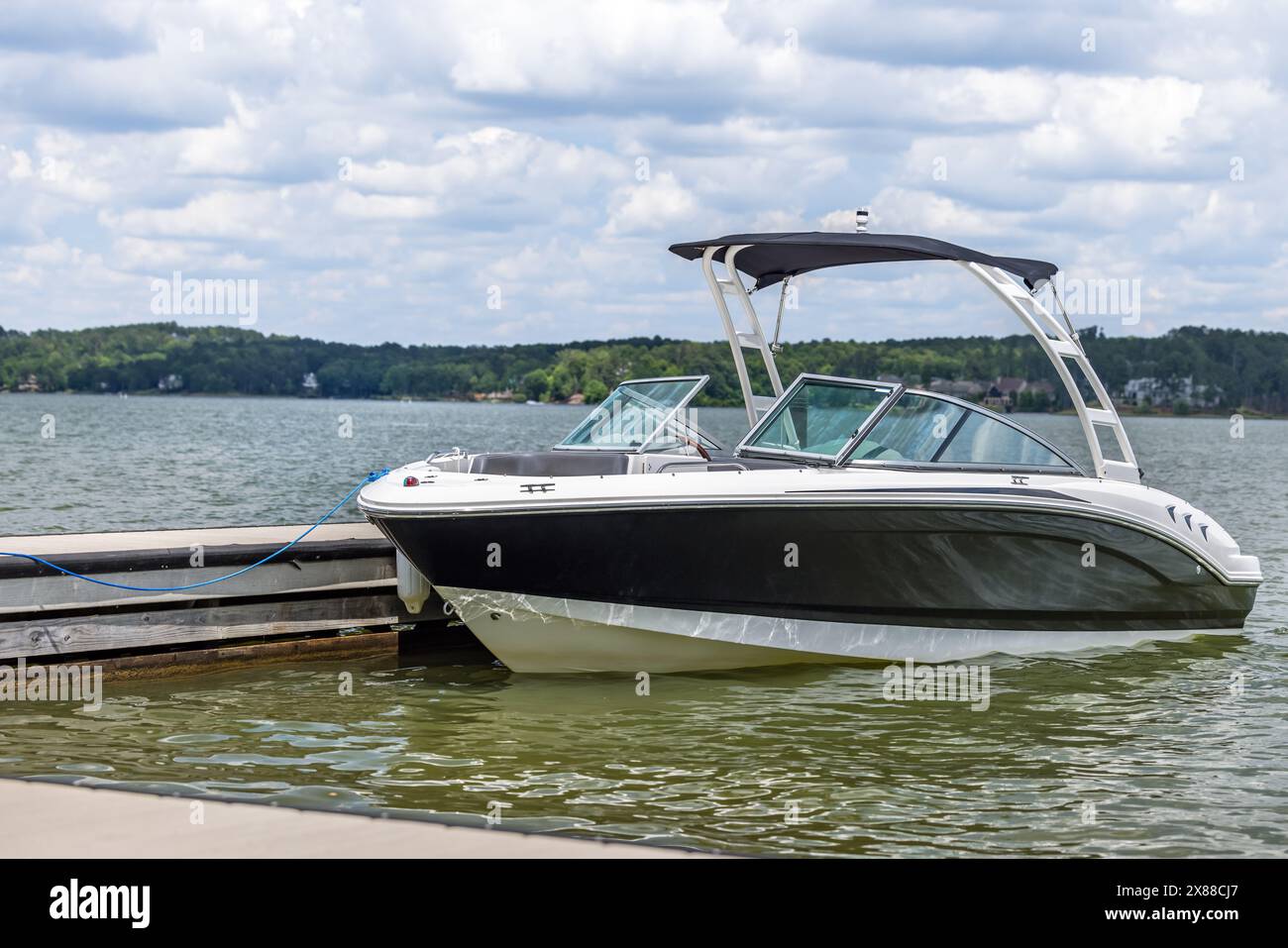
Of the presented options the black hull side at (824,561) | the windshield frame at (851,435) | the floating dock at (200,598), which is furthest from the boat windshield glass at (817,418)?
the floating dock at (200,598)

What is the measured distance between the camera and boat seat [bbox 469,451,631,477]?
915cm

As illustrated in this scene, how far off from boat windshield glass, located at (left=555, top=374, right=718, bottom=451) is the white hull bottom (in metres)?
1.73

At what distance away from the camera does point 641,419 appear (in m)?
9.67

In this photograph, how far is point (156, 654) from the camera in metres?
8.52

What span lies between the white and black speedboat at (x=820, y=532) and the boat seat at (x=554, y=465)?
0.01 metres

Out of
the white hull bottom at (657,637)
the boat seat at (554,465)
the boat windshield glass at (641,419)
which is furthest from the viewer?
the boat windshield glass at (641,419)

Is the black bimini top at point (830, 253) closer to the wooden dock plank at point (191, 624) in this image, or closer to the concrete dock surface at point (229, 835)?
the wooden dock plank at point (191, 624)

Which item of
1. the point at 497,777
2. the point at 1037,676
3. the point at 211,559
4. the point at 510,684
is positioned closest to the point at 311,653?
the point at 211,559

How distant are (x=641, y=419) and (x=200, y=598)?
134 inches

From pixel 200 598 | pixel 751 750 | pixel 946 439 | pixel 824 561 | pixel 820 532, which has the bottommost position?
pixel 751 750

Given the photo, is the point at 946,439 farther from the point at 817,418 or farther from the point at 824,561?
the point at 824,561

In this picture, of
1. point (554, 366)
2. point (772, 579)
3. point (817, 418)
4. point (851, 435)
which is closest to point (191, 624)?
point (772, 579)

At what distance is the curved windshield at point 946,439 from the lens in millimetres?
8664
